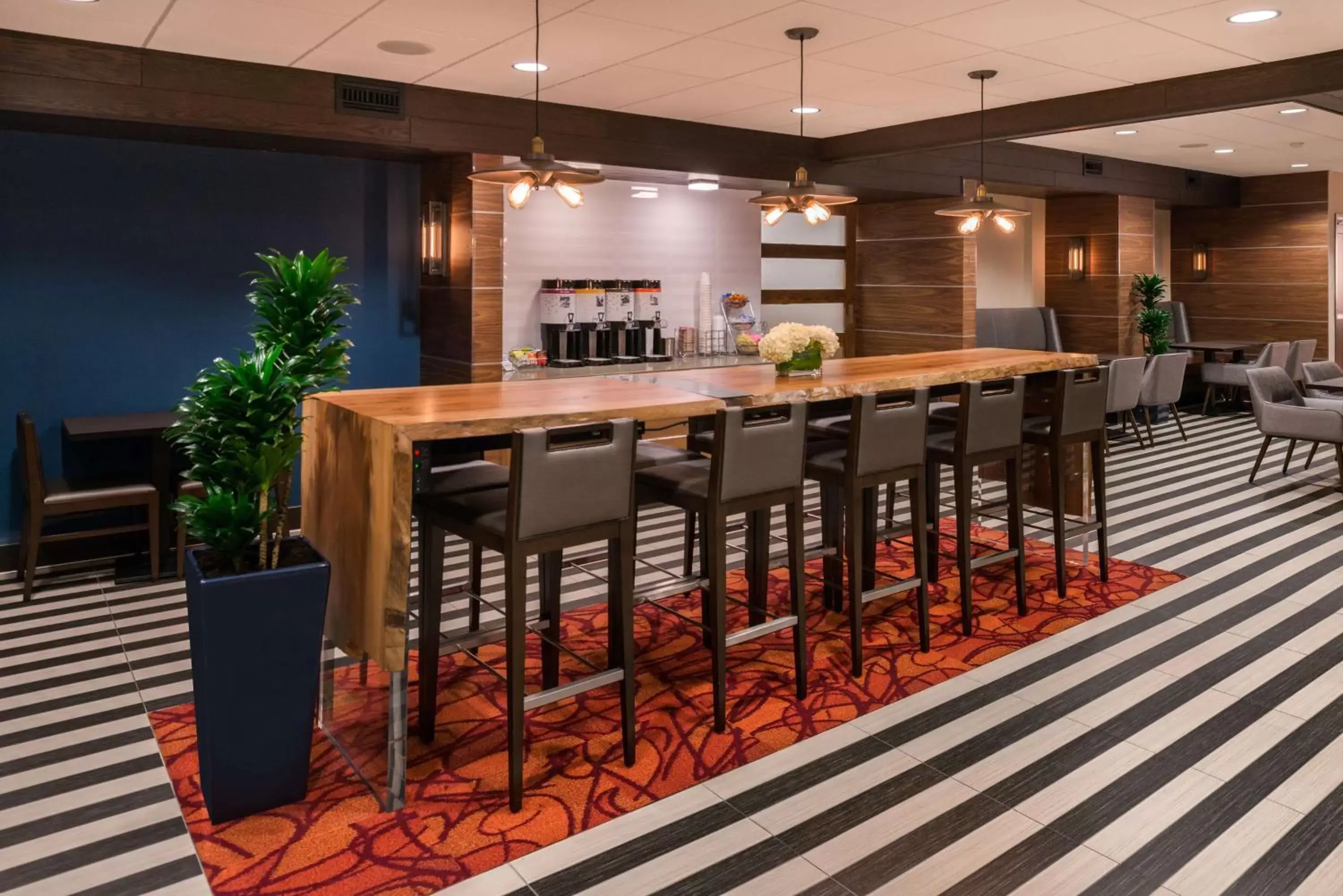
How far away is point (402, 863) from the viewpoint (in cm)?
262

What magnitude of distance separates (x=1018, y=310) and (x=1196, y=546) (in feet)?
18.1

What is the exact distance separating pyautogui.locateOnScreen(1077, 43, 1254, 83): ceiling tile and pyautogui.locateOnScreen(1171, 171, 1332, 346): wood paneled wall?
745cm

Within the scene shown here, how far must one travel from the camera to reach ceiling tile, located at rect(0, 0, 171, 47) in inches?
163

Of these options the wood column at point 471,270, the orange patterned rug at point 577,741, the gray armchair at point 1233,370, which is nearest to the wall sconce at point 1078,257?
the gray armchair at point 1233,370

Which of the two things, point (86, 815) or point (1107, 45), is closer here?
point (86, 815)

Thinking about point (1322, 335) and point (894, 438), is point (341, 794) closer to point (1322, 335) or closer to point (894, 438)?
point (894, 438)

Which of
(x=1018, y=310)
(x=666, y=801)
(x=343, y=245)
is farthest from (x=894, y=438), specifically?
(x=1018, y=310)

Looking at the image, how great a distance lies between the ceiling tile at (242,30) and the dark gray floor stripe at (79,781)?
305cm

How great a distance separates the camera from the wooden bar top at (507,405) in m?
2.90

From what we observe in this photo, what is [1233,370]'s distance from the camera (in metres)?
11.0

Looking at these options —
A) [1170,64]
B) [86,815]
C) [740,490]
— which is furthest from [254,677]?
[1170,64]

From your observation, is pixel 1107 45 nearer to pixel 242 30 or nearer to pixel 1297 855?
pixel 1297 855

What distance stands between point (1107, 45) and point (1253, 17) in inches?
27.0

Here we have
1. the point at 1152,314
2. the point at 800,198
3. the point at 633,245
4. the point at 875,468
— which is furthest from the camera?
the point at 1152,314
